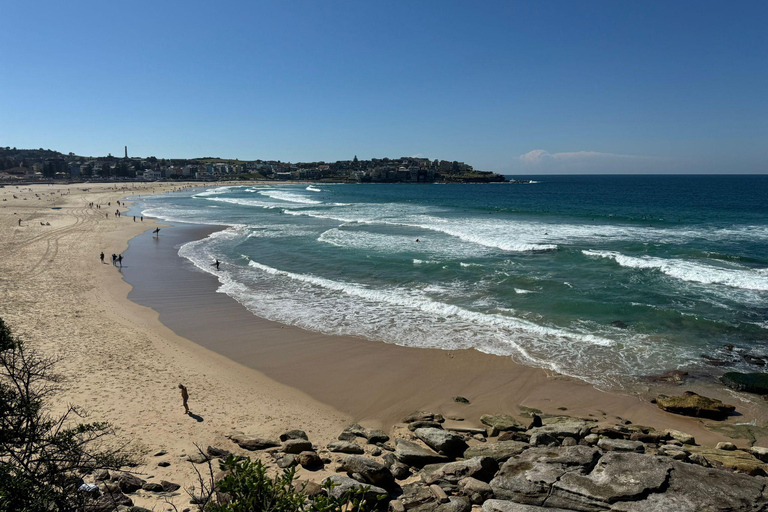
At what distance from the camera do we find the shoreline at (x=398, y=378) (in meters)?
11.6

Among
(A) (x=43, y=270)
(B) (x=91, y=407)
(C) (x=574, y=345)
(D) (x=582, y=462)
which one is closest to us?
(D) (x=582, y=462)

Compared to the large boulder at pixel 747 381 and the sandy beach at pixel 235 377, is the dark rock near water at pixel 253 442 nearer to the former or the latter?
the sandy beach at pixel 235 377

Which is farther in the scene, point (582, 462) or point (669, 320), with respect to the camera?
point (669, 320)

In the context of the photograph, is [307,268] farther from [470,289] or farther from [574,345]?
[574,345]

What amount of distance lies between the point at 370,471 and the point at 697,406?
915 cm

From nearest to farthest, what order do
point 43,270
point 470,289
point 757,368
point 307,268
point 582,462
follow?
point 582,462 < point 757,368 < point 470,289 < point 43,270 < point 307,268

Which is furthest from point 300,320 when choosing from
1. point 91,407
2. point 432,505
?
point 432,505

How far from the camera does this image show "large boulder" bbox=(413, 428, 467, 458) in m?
9.27

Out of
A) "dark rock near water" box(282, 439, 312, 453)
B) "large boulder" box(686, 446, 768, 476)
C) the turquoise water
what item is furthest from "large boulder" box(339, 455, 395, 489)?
the turquoise water

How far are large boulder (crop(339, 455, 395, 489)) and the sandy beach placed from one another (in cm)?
211

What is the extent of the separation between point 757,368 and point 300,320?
15936 millimetres

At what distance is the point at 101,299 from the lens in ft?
67.4

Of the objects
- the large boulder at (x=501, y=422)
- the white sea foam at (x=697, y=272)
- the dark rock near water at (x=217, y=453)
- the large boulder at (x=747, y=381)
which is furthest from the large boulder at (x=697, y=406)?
the white sea foam at (x=697, y=272)

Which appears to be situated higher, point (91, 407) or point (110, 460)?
point (110, 460)
